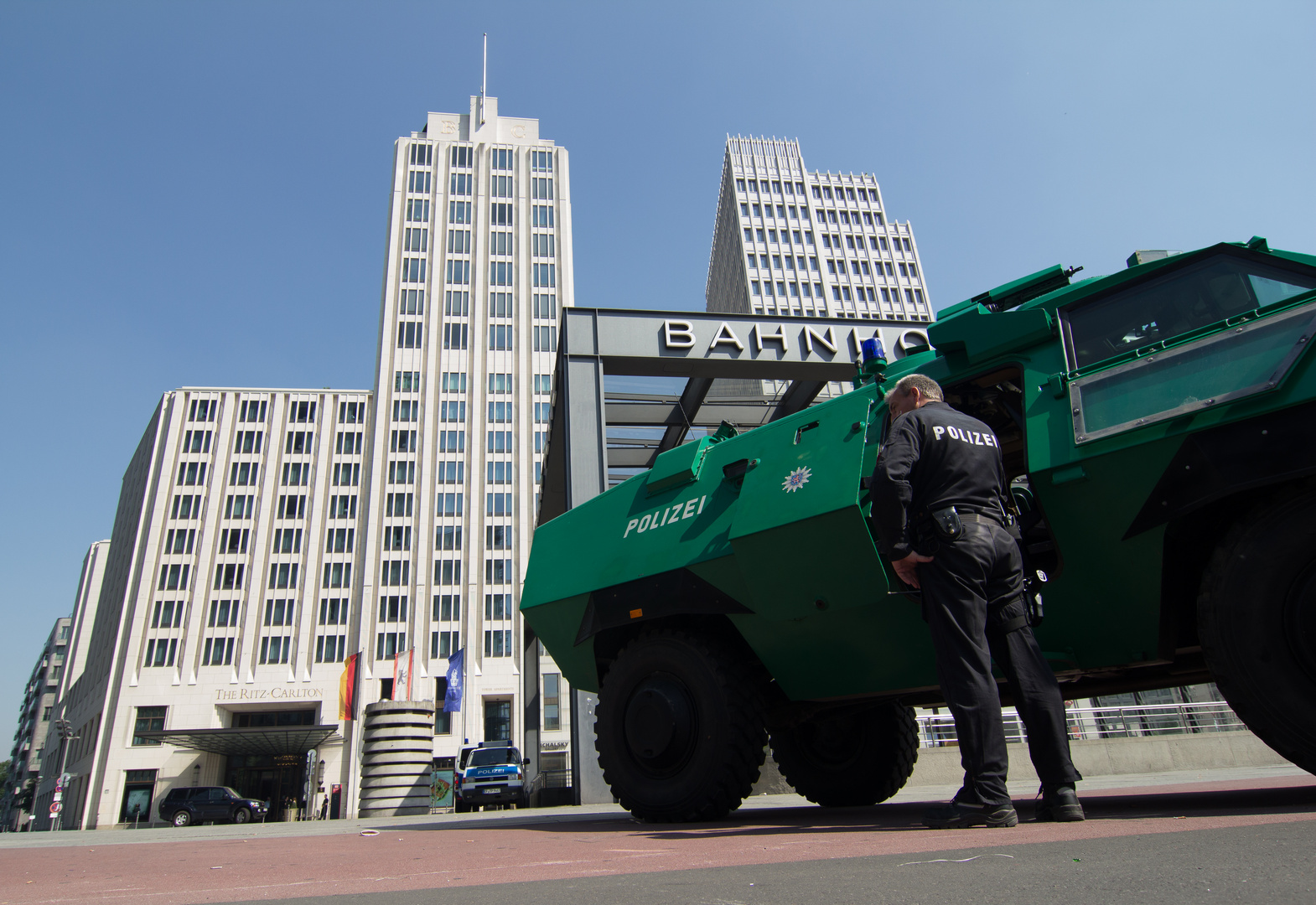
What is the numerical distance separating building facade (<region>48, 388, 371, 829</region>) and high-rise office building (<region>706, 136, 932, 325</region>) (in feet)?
143

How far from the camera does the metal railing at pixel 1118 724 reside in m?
11.4

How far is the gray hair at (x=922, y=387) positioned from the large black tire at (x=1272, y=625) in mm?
1184

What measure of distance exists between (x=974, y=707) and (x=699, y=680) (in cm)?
177

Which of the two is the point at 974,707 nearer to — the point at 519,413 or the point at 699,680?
the point at 699,680

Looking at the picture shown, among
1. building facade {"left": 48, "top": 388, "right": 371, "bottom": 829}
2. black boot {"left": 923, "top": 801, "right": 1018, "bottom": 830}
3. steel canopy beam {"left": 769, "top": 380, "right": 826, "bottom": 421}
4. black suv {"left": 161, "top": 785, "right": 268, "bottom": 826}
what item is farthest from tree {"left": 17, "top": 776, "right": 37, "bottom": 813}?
black boot {"left": 923, "top": 801, "right": 1018, "bottom": 830}

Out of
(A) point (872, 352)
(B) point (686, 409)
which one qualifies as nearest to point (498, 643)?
(B) point (686, 409)

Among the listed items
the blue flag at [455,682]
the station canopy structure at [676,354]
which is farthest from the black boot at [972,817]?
the blue flag at [455,682]

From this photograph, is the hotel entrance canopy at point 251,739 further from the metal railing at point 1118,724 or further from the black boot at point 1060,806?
the black boot at point 1060,806

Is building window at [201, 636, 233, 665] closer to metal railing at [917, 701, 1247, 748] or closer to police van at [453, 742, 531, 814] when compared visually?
police van at [453, 742, 531, 814]

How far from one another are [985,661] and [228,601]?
63856 mm

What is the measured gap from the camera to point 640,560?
4.89m

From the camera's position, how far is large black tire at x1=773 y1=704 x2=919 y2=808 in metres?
5.46

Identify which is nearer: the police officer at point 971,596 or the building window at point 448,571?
the police officer at point 971,596

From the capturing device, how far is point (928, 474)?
3068 mm
